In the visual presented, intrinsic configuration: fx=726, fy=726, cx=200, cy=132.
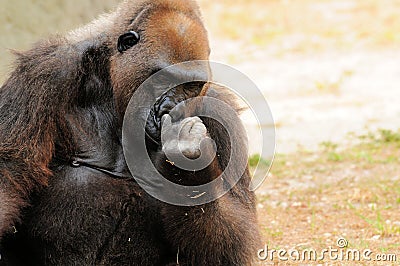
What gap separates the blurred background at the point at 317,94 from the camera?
21.5ft

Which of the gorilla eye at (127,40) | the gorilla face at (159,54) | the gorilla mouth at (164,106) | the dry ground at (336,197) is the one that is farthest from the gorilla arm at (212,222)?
the dry ground at (336,197)

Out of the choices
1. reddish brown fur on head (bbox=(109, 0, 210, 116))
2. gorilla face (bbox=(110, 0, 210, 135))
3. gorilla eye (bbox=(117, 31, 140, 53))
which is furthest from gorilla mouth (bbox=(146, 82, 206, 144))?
gorilla eye (bbox=(117, 31, 140, 53))

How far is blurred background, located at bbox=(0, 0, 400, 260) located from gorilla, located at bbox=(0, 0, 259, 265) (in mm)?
836

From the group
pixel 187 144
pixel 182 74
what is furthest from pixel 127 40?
pixel 187 144

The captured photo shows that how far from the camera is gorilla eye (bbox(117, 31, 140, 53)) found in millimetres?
4453

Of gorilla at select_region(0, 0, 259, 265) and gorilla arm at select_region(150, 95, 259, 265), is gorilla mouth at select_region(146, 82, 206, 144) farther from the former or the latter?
gorilla arm at select_region(150, 95, 259, 265)

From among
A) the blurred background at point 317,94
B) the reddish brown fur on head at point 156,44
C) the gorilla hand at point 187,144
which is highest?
the reddish brown fur on head at point 156,44

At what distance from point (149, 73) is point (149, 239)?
1016mm

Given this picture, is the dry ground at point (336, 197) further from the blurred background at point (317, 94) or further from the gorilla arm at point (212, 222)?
the gorilla arm at point (212, 222)

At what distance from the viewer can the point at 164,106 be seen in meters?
4.27

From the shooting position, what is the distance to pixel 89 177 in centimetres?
450

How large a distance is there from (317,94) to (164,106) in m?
9.86

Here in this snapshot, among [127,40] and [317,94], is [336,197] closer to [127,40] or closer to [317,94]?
[127,40]

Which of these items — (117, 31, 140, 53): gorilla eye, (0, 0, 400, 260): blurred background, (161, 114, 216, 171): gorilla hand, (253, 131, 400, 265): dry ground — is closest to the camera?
(161, 114, 216, 171): gorilla hand
